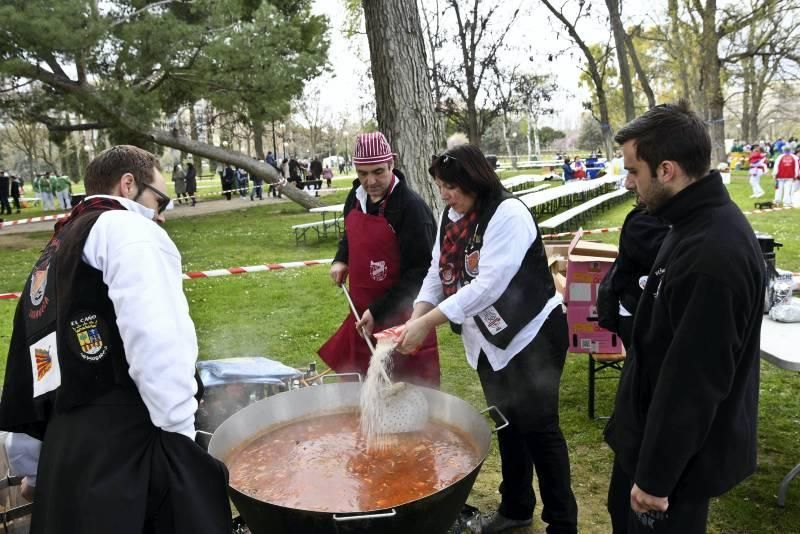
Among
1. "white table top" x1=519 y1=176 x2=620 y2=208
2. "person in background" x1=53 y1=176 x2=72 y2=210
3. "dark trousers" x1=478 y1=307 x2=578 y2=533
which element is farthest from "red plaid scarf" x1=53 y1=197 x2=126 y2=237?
"person in background" x1=53 y1=176 x2=72 y2=210

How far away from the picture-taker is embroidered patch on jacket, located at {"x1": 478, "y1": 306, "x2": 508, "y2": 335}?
8.57 feet

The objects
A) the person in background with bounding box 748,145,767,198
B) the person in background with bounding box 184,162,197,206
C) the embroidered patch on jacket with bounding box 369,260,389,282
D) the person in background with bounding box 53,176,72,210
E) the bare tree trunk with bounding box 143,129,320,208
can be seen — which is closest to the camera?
the embroidered patch on jacket with bounding box 369,260,389,282

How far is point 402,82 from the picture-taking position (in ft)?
18.5

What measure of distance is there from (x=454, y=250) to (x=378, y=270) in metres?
0.65

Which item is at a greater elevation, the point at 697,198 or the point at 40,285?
the point at 697,198

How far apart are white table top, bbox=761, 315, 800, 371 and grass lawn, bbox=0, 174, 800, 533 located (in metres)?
0.97

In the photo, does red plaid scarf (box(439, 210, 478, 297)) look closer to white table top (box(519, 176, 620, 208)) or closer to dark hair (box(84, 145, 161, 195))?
dark hair (box(84, 145, 161, 195))

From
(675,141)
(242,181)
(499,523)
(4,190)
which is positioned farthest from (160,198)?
(242,181)

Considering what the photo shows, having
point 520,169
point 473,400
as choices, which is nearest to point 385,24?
point 473,400

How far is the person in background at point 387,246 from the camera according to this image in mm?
3219

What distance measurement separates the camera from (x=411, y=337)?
8.49 ft

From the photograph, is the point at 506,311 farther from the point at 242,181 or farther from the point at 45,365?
the point at 242,181

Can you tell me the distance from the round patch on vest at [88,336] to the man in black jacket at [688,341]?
64.5 inches

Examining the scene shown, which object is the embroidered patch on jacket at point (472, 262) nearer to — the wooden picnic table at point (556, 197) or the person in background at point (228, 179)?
the wooden picnic table at point (556, 197)
